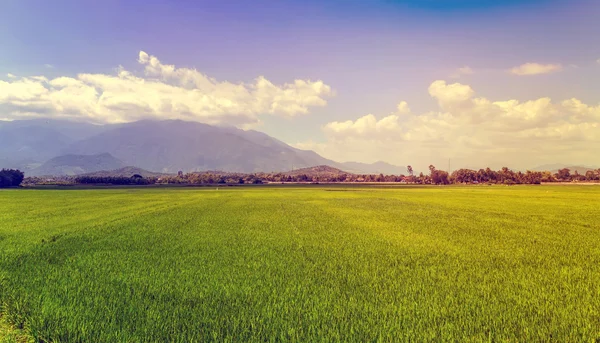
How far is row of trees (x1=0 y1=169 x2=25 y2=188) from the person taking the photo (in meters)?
113

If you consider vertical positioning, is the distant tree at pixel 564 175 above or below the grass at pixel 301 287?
above

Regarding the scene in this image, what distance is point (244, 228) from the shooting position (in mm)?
23219

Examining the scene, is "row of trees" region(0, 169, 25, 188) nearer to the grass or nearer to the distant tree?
the grass

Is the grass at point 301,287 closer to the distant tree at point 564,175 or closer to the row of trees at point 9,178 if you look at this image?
the row of trees at point 9,178

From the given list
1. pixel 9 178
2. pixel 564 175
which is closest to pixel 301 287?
pixel 9 178

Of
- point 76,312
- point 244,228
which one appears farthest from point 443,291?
point 244,228

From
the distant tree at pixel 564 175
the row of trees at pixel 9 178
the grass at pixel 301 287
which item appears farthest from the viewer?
the distant tree at pixel 564 175

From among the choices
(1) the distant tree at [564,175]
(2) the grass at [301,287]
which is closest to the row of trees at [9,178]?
(2) the grass at [301,287]

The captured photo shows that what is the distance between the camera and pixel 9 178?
115 meters

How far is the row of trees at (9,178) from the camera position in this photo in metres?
113

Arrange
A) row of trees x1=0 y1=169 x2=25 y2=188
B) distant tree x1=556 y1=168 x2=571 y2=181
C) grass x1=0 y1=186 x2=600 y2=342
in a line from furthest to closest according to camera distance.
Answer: distant tree x1=556 y1=168 x2=571 y2=181, row of trees x1=0 y1=169 x2=25 y2=188, grass x1=0 y1=186 x2=600 y2=342

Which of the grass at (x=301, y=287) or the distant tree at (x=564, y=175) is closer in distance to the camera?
the grass at (x=301, y=287)

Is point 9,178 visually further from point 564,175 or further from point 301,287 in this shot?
point 564,175

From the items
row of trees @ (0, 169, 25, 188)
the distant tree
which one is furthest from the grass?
the distant tree
